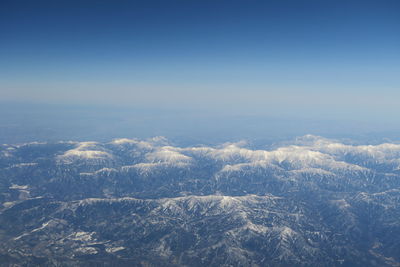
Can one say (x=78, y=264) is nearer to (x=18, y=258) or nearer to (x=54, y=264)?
(x=54, y=264)

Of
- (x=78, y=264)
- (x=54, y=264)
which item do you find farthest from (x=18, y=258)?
(x=78, y=264)
